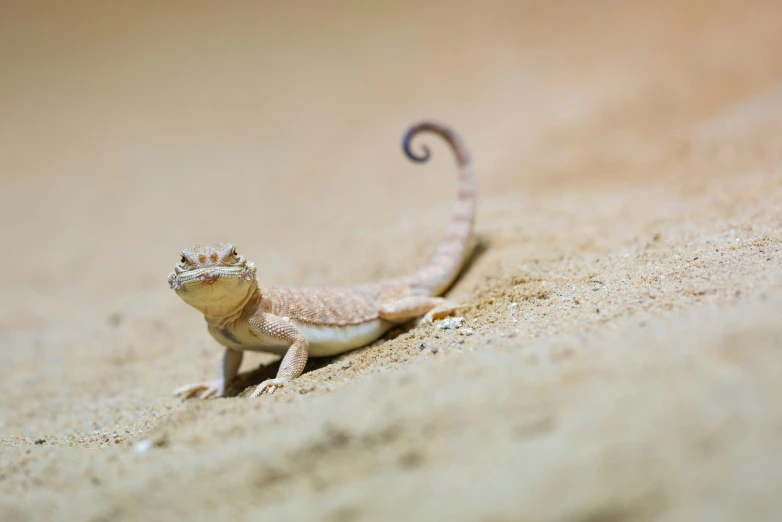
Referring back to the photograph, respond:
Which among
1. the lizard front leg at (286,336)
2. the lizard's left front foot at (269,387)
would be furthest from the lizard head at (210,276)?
the lizard's left front foot at (269,387)

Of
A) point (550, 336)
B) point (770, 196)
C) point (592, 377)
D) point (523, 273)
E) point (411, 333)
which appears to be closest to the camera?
point (592, 377)

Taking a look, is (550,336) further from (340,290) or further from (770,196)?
(770,196)

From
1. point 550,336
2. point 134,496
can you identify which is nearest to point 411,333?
point 550,336

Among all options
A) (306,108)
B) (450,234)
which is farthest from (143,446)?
(306,108)

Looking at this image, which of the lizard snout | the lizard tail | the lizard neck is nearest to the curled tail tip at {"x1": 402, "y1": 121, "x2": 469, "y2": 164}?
the lizard tail

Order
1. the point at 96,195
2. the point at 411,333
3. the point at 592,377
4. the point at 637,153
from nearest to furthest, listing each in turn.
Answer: the point at 592,377
the point at 411,333
the point at 637,153
the point at 96,195

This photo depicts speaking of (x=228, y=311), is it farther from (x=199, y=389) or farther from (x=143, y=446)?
(x=143, y=446)

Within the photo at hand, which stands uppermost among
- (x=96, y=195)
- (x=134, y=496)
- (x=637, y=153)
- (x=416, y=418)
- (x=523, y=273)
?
(x=96, y=195)
